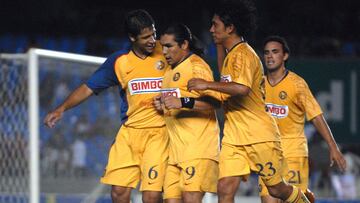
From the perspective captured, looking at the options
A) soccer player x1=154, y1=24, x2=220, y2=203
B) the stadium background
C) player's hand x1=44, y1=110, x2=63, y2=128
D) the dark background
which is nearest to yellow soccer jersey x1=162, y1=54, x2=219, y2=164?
soccer player x1=154, y1=24, x2=220, y2=203

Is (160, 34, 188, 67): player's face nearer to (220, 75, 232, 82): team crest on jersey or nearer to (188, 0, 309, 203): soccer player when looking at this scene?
(188, 0, 309, 203): soccer player

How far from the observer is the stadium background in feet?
34.6

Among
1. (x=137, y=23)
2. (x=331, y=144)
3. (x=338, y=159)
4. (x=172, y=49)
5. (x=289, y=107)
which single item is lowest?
(x=338, y=159)

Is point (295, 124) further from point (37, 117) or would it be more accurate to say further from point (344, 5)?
point (344, 5)

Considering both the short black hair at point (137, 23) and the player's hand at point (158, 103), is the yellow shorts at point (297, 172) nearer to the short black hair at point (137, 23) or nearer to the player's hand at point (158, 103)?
the player's hand at point (158, 103)

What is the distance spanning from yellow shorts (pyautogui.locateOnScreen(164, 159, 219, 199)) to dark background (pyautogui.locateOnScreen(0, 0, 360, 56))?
1033 cm

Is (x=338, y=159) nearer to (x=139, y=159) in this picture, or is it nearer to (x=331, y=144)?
(x=331, y=144)

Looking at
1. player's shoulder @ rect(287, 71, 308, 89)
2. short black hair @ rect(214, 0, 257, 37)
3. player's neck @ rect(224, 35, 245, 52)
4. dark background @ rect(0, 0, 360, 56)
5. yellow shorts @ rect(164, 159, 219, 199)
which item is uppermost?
dark background @ rect(0, 0, 360, 56)

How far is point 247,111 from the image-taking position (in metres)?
7.57

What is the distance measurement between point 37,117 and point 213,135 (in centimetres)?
222

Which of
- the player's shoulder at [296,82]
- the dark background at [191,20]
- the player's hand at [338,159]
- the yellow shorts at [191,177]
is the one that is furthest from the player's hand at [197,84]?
the dark background at [191,20]

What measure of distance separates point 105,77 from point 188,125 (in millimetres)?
892

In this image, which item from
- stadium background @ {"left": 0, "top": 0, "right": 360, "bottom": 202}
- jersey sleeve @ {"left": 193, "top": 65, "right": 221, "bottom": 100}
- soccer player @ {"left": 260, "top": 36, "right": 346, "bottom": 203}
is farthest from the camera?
stadium background @ {"left": 0, "top": 0, "right": 360, "bottom": 202}

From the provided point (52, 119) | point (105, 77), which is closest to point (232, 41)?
point (105, 77)
